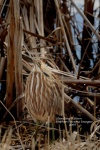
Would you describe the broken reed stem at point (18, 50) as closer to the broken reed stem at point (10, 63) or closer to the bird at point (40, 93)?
the broken reed stem at point (10, 63)

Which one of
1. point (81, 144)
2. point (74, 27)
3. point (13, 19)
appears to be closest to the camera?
point (81, 144)

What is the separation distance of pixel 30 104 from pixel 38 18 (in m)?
0.97

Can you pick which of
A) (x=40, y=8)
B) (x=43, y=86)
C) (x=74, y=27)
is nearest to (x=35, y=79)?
(x=43, y=86)

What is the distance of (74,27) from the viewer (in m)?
3.42

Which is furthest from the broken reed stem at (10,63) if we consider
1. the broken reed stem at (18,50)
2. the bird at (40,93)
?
the bird at (40,93)

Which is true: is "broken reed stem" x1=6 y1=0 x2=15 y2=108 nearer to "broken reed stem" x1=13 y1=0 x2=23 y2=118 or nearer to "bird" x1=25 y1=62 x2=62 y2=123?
"broken reed stem" x1=13 y1=0 x2=23 y2=118

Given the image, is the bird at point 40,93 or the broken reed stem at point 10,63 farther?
the broken reed stem at point 10,63

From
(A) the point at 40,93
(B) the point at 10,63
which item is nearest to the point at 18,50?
(B) the point at 10,63

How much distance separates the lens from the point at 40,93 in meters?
1.82

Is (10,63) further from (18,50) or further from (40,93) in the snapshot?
(40,93)

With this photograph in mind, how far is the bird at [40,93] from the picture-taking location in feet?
5.90

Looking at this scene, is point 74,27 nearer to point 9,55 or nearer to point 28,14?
point 28,14

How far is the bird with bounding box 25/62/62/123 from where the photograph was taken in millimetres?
1798

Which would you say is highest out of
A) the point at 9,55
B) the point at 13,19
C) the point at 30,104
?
the point at 13,19
